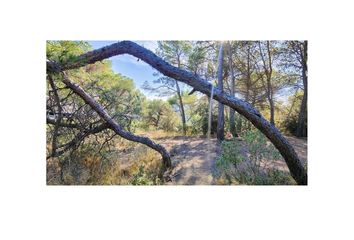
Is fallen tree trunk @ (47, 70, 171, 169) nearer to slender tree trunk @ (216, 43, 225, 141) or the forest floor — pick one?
the forest floor

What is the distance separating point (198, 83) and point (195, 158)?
2.65 feet

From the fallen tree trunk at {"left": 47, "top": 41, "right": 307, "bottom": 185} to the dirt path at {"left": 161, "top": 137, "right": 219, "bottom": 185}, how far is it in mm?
501

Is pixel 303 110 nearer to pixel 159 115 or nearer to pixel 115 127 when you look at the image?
pixel 159 115

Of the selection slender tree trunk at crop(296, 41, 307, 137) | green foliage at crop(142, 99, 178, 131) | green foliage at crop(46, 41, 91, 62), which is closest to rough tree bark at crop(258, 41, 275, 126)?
slender tree trunk at crop(296, 41, 307, 137)

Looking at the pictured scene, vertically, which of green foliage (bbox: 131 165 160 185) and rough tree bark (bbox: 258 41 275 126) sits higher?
rough tree bark (bbox: 258 41 275 126)

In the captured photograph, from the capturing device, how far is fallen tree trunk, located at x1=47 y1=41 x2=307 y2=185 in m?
3.59

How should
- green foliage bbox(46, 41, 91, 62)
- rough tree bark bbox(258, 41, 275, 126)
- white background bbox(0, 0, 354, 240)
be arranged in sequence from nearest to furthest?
white background bbox(0, 0, 354, 240)
green foliage bbox(46, 41, 91, 62)
rough tree bark bbox(258, 41, 275, 126)

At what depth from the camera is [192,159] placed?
373 cm

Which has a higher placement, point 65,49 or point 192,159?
point 65,49

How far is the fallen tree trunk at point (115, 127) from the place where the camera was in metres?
3.71

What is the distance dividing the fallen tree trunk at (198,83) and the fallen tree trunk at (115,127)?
28cm
